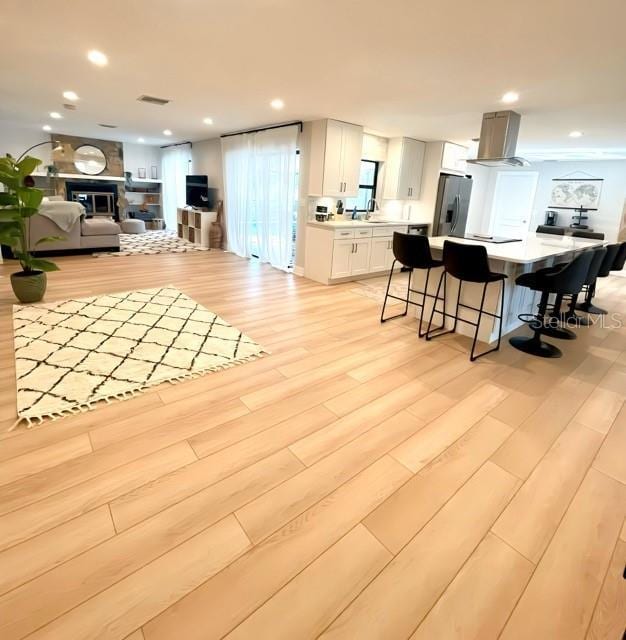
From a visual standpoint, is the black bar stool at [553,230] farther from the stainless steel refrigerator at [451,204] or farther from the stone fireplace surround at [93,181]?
the stone fireplace surround at [93,181]

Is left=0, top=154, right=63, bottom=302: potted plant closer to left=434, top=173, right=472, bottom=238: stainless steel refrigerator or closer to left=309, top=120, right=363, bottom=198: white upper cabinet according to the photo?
left=309, top=120, right=363, bottom=198: white upper cabinet

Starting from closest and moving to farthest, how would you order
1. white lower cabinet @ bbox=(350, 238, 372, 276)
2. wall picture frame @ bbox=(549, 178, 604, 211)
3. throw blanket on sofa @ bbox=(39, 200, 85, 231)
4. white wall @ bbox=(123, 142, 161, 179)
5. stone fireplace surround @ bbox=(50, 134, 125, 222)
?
white lower cabinet @ bbox=(350, 238, 372, 276)
throw blanket on sofa @ bbox=(39, 200, 85, 231)
wall picture frame @ bbox=(549, 178, 604, 211)
stone fireplace surround @ bbox=(50, 134, 125, 222)
white wall @ bbox=(123, 142, 161, 179)

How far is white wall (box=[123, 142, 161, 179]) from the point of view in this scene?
412 inches

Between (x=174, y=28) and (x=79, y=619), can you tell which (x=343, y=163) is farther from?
(x=79, y=619)

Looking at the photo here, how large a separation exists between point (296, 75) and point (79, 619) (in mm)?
4096

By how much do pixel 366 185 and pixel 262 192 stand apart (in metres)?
1.95

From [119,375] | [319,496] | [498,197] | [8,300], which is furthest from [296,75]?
[498,197]

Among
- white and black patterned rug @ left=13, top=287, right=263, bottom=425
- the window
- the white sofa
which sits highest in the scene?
the window

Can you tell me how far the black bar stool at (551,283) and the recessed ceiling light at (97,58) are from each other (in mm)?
4366

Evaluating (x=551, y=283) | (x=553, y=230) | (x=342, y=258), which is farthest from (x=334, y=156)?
(x=553, y=230)

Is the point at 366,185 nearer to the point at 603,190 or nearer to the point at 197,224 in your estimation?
the point at 197,224

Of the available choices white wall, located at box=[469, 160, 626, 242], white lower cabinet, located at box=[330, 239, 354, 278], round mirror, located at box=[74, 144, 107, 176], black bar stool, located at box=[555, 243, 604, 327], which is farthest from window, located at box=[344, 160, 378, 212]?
round mirror, located at box=[74, 144, 107, 176]

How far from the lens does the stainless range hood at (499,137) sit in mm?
4215

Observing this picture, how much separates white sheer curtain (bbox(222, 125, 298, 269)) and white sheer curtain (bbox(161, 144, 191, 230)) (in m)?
2.38
